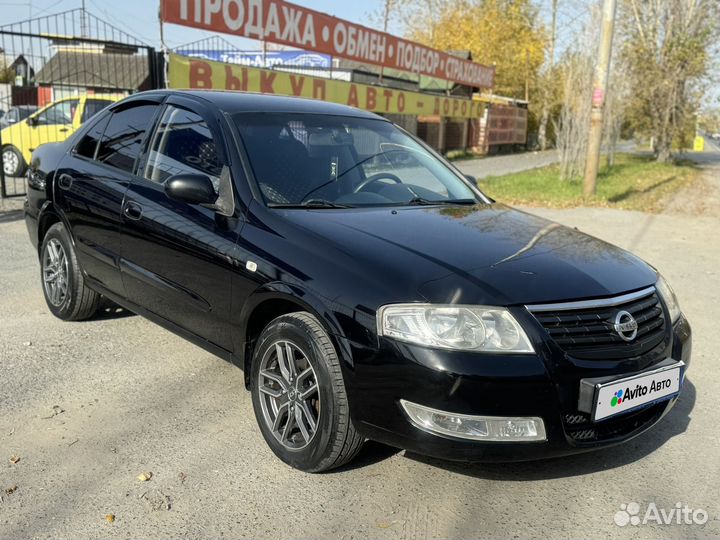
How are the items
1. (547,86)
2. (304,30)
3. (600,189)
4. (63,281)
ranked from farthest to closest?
(547,86), (600,189), (304,30), (63,281)

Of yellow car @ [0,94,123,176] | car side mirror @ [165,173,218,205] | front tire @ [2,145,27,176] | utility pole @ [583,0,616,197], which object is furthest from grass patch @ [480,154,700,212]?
car side mirror @ [165,173,218,205]

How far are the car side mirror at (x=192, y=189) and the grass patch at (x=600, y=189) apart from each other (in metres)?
10.6

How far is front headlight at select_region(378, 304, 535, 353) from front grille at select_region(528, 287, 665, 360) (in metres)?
0.13

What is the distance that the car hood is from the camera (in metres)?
2.82

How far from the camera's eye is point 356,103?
56.4ft

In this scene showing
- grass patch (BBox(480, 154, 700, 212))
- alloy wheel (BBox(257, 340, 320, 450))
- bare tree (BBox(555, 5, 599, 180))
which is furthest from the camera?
bare tree (BBox(555, 5, 599, 180))

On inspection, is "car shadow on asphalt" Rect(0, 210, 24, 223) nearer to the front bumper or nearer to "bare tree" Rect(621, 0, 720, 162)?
the front bumper

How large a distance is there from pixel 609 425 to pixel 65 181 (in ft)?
12.4

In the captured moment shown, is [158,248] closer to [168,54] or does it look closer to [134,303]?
[134,303]

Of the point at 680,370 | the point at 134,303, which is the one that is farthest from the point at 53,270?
the point at 680,370

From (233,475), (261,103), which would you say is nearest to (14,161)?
(261,103)

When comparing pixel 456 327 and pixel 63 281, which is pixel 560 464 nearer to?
pixel 456 327

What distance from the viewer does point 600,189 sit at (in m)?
15.9

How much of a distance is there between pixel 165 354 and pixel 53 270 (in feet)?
4.15
